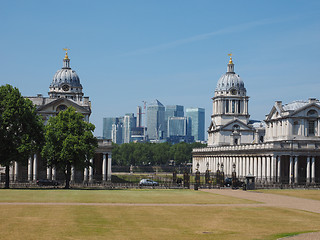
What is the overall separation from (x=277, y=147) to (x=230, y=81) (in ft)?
220

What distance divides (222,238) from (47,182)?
67.3 metres

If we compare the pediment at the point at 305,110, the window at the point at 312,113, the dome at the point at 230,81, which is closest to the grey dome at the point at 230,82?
the dome at the point at 230,81

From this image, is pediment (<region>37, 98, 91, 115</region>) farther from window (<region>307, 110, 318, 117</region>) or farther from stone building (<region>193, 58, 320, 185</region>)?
window (<region>307, 110, 318, 117</region>)

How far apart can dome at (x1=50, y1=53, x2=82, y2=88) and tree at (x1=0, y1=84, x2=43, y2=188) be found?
71384mm

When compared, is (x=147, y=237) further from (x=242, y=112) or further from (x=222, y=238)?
(x=242, y=112)

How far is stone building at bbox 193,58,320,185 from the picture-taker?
128 metres

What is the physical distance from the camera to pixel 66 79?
16375 cm

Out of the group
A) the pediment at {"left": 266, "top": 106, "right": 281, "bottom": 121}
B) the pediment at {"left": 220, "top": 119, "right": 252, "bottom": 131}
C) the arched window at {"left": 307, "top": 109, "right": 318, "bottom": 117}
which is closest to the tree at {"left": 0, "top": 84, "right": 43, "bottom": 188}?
the pediment at {"left": 266, "top": 106, "right": 281, "bottom": 121}

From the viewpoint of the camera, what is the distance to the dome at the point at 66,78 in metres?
163

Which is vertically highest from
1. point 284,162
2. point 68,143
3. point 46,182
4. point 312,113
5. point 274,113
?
point 274,113

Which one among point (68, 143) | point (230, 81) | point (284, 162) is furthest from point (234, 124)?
point (68, 143)

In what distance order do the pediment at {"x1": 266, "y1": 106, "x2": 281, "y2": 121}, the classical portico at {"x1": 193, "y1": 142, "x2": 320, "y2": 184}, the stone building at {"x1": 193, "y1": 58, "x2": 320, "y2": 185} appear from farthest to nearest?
the pediment at {"x1": 266, "y1": 106, "x2": 281, "y2": 121} → the stone building at {"x1": 193, "y1": 58, "x2": 320, "y2": 185} → the classical portico at {"x1": 193, "y1": 142, "x2": 320, "y2": 184}

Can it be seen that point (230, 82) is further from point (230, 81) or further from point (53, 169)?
point (53, 169)

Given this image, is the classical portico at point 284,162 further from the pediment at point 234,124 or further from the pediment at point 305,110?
the pediment at point 234,124
